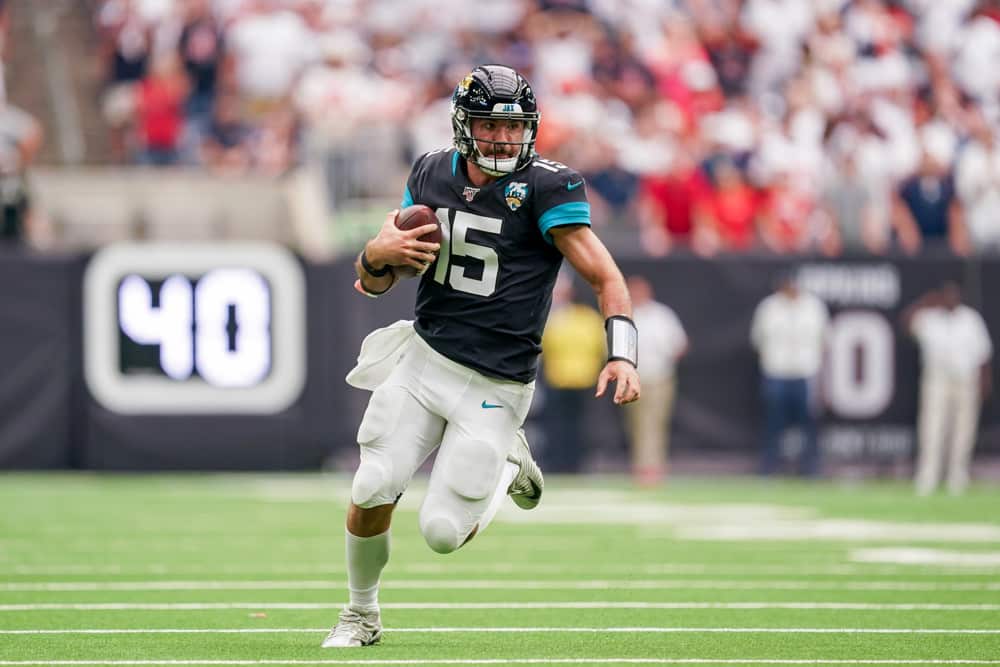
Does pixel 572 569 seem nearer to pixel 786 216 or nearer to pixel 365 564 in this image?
pixel 365 564

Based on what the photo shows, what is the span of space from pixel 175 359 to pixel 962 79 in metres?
9.11

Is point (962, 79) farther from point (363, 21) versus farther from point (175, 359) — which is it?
point (175, 359)

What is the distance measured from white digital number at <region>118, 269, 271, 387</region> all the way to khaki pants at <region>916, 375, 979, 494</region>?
577 cm

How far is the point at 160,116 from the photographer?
57.9 feet

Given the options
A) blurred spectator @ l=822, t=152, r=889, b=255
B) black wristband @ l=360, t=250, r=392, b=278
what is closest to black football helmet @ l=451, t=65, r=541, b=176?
black wristband @ l=360, t=250, r=392, b=278

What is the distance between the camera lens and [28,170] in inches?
672

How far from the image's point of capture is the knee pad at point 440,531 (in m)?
6.20

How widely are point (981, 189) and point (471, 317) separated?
12.2 m

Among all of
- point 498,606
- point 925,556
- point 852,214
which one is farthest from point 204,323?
point 498,606

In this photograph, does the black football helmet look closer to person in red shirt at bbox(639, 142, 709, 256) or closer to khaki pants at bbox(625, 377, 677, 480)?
khaki pants at bbox(625, 377, 677, 480)

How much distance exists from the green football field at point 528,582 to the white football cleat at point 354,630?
0.09m

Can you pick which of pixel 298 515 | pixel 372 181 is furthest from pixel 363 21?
pixel 298 515

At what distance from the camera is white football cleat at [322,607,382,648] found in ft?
20.5

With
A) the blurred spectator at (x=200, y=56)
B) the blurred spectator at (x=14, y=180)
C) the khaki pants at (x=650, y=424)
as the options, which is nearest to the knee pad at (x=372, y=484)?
the khaki pants at (x=650, y=424)
